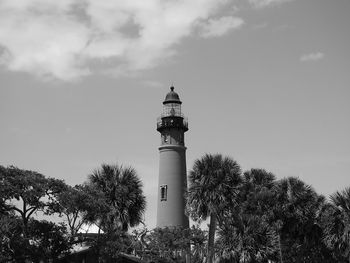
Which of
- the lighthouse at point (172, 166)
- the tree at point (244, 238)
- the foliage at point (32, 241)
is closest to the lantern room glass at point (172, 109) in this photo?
the lighthouse at point (172, 166)

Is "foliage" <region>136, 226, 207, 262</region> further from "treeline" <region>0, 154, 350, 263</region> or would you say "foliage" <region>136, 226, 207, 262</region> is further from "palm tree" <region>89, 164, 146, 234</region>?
"palm tree" <region>89, 164, 146, 234</region>

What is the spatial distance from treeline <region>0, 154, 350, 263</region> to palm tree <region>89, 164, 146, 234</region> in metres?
0.07

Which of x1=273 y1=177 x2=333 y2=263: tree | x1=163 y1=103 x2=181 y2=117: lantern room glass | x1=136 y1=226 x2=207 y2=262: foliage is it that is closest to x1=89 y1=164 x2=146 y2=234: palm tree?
x1=136 y1=226 x2=207 y2=262: foliage

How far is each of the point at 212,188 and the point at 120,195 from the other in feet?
22.3

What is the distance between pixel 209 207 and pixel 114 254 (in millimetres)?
8477

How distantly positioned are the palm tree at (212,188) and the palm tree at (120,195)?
13.1 ft

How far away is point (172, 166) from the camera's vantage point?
5044 cm

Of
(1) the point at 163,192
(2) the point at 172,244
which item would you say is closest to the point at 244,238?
(2) the point at 172,244

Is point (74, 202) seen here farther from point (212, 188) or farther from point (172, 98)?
point (172, 98)

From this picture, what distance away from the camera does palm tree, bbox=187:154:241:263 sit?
37.2 m

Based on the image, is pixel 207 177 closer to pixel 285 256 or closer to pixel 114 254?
pixel 114 254

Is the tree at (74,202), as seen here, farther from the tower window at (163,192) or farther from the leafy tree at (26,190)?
the tower window at (163,192)

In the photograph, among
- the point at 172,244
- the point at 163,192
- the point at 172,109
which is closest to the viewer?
the point at 172,244

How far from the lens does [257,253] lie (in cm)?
3406
